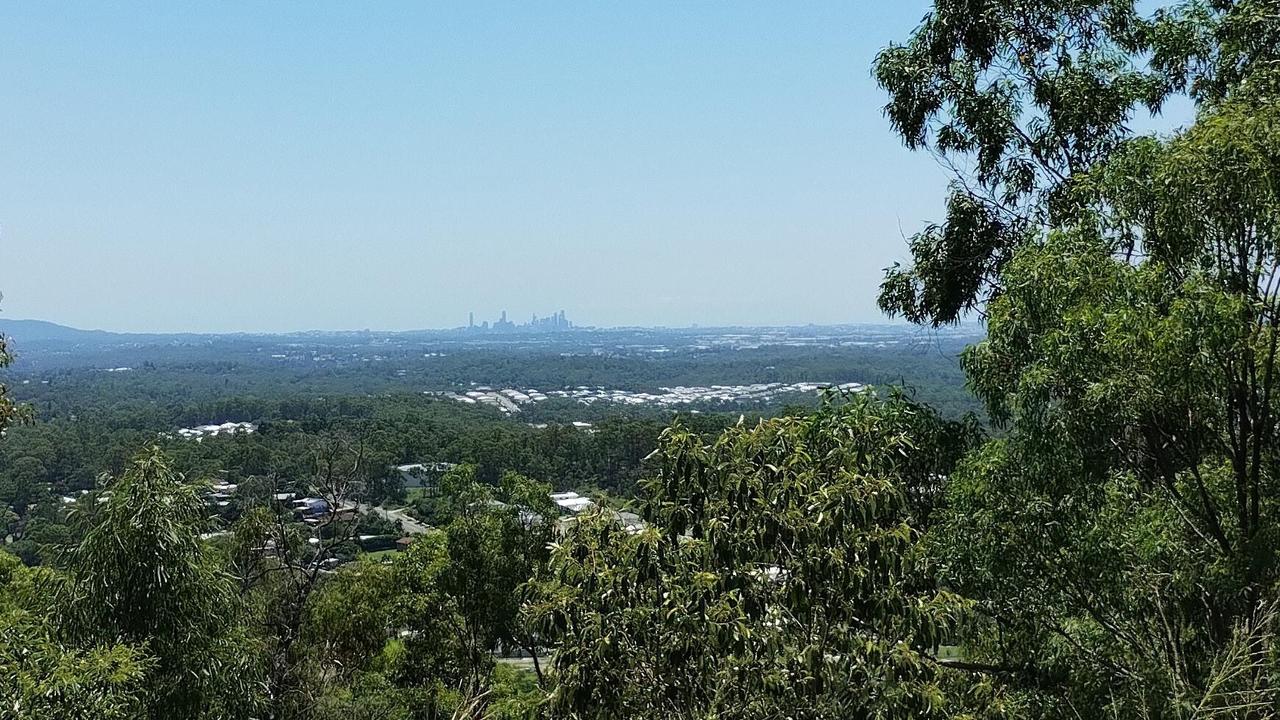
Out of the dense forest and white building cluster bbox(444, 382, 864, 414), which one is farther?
white building cluster bbox(444, 382, 864, 414)

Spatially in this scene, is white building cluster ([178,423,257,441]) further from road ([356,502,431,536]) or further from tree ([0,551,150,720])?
tree ([0,551,150,720])

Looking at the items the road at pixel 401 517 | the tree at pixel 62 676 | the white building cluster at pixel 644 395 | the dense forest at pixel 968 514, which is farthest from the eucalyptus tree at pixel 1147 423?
the white building cluster at pixel 644 395

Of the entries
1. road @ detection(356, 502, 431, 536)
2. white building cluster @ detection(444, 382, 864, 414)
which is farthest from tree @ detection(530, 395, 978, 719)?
white building cluster @ detection(444, 382, 864, 414)

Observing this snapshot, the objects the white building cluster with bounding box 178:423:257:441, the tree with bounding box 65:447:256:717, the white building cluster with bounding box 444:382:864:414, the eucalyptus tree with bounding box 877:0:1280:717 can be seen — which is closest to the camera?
the eucalyptus tree with bounding box 877:0:1280:717

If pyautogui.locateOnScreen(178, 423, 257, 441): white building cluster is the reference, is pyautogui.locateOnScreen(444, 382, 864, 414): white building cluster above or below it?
below

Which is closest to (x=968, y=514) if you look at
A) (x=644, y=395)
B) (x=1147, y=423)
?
(x=1147, y=423)

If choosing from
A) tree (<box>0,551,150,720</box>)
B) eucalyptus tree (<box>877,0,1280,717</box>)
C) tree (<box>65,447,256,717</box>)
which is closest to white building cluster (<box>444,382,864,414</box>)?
tree (<box>65,447,256,717</box>)

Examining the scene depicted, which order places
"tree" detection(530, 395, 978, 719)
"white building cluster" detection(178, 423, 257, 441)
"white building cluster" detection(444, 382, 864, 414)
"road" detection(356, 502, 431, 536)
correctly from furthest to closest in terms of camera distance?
"white building cluster" detection(444, 382, 864, 414) → "white building cluster" detection(178, 423, 257, 441) → "road" detection(356, 502, 431, 536) → "tree" detection(530, 395, 978, 719)

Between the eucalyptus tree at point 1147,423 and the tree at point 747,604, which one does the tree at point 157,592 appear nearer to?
the tree at point 747,604

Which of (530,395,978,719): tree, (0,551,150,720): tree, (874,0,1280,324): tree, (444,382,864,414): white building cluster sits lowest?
(444,382,864,414): white building cluster
